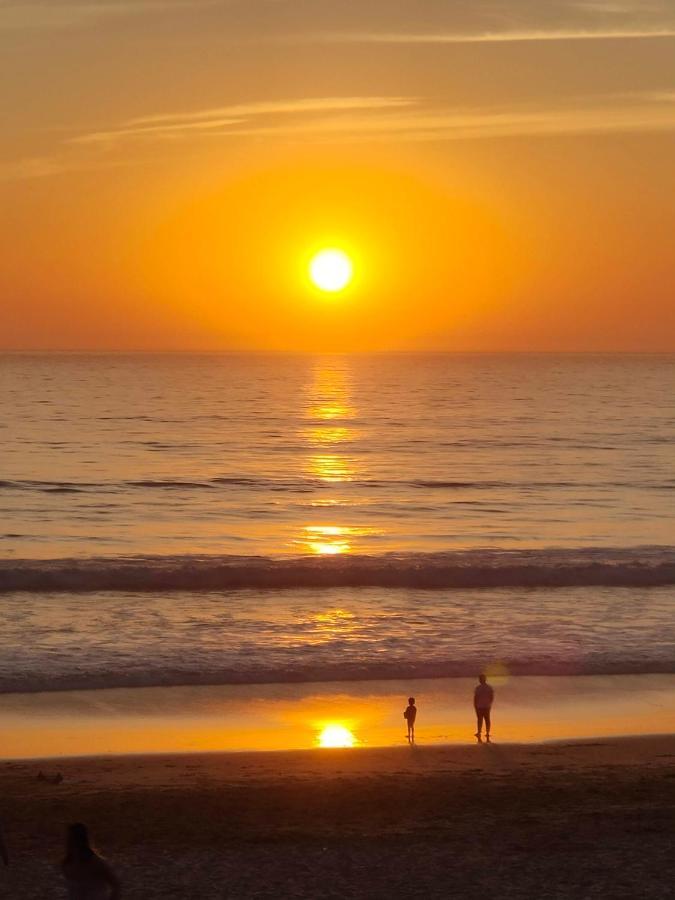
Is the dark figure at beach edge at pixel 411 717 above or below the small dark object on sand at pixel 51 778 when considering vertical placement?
above

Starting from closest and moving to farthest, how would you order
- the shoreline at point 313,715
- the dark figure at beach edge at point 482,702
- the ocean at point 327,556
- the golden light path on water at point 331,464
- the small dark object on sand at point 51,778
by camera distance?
the small dark object on sand at point 51,778
the dark figure at beach edge at point 482,702
the shoreline at point 313,715
the ocean at point 327,556
the golden light path on water at point 331,464

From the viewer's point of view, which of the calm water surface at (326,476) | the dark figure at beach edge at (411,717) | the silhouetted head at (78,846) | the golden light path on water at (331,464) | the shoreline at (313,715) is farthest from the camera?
the calm water surface at (326,476)

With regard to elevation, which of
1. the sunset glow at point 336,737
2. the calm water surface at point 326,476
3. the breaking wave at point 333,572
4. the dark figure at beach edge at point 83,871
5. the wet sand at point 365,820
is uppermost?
the calm water surface at point 326,476

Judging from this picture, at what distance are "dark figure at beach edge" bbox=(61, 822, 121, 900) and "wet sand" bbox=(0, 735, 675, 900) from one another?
2864mm

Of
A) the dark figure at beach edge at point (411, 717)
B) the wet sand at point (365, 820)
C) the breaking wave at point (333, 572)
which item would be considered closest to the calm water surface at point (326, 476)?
the breaking wave at point (333, 572)

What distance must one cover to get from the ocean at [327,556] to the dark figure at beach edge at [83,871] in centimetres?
1294

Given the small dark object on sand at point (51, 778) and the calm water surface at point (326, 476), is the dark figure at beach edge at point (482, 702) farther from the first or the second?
the calm water surface at point (326, 476)

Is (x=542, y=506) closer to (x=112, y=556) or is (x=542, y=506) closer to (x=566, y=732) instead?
(x=112, y=556)

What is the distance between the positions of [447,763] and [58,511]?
3396 cm

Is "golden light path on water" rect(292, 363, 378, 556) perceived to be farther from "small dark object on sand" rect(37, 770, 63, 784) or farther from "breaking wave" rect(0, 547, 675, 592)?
"small dark object on sand" rect(37, 770, 63, 784)

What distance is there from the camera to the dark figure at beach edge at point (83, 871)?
27.7 ft

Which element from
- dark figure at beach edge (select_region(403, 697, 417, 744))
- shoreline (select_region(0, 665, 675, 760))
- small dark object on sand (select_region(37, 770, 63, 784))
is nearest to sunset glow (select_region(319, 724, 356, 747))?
shoreline (select_region(0, 665, 675, 760))

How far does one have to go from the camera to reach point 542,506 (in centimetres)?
5206

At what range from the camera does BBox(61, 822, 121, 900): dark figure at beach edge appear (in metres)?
8.43
